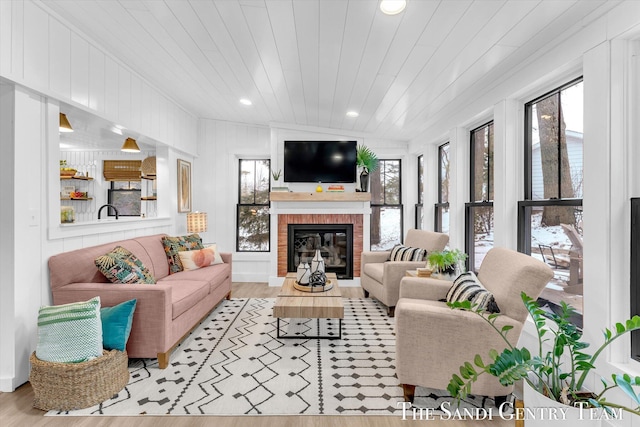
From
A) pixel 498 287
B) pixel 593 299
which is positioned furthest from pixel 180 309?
pixel 593 299

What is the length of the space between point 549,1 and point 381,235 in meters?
4.16

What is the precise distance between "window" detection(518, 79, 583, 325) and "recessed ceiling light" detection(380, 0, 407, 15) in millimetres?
1314

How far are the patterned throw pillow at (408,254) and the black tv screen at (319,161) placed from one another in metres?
1.50

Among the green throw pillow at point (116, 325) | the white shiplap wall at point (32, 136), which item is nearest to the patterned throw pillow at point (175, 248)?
the white shiplap wall at point (32, 136)

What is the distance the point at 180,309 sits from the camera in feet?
9.05

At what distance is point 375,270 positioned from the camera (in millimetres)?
4078

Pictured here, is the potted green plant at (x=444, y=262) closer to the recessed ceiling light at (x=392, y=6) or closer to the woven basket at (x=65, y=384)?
the recessed ceiling light at (x=392, y=6)

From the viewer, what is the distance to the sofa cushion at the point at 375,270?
3.94 metres

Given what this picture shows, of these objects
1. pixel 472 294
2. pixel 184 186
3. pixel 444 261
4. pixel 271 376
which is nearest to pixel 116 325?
pixel 271 376

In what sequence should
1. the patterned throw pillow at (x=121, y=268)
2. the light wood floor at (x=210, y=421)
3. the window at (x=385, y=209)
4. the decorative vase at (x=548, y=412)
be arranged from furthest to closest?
the window at (x=385, y=209) → the patterned throw pillow at (x=121, y=268) → the light wood floor at (x=210, y=421) → the decorative vase at (x=548, y=412)

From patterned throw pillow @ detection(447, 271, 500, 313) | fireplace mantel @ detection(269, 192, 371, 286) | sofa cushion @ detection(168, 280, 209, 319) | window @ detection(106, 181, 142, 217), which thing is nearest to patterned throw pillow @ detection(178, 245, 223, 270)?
sofa cushion @ detection(168, 280, 209, 319)

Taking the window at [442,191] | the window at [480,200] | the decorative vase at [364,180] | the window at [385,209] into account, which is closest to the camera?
the window at [480,200]

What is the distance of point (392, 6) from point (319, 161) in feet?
10.9

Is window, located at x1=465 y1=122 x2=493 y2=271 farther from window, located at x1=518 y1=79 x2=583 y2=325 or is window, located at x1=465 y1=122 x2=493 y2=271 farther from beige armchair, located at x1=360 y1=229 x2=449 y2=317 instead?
window, located at x1=518 y1=79 x2=583 y2=325
